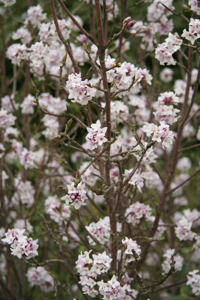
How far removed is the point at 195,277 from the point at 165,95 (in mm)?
1181

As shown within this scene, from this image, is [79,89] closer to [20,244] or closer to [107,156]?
[107,156]

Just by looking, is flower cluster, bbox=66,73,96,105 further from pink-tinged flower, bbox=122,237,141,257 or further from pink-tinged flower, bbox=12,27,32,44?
pink-tinged flower, bbox=12,27,32,44

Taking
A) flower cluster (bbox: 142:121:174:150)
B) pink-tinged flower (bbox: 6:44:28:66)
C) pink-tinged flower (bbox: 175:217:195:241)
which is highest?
pink-tinged flower (bbox: 6:44:28:66)

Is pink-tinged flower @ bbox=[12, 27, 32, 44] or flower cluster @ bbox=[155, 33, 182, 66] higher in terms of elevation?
pink-tinged flower @ bbox=[12, 27, 32, 44]

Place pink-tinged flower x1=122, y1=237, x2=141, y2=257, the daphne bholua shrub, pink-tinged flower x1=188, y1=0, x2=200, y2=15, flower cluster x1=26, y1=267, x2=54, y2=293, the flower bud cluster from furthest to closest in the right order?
flower cluster x1=26, y1=267, x2=54, y2=293
the flower bud cluster
pink-tinged flower x1=188, y1=0, x2=200, y2=15
pink-tinged flower x1=122, y1=237, x2=141, y2=257
the daphne bholua shrub

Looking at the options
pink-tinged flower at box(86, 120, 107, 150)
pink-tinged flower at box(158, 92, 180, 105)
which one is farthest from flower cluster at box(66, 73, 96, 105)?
pink-tinged flower at box(158, 92, 180, 105)

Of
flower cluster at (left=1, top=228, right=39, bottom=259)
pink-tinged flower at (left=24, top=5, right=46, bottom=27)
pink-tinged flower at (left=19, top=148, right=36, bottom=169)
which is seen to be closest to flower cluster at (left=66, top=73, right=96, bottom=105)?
flower cluster at (left=1, top=228, right=39, bottom=259)

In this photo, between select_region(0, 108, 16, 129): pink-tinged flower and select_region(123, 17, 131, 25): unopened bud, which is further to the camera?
select_region(0, 108, 16, 129): pink-tinged flower

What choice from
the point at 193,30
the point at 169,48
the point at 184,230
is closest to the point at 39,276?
the point at 184,230

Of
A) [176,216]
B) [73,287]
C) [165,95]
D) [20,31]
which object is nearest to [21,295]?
[73,287]

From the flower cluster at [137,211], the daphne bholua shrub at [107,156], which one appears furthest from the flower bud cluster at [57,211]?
the flower cluster at [137,211]

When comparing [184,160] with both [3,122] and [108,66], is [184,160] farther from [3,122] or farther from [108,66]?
[108,66]

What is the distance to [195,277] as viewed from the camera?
2.04 m

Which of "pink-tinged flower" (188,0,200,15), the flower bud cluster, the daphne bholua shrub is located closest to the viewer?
the daphne bholua shrub
